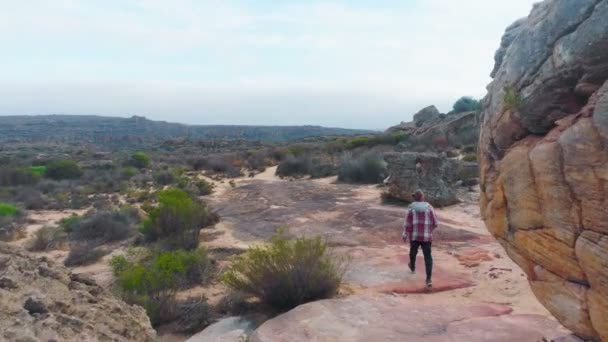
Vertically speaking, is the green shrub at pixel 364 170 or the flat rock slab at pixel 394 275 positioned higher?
the green shrub at pixel 364 170

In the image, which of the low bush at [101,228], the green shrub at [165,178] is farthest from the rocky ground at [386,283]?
the green shrub at [165,178]

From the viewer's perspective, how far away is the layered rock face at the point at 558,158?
3.17 meters

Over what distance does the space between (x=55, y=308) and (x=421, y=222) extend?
505 cm

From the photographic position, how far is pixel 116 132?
85062mm

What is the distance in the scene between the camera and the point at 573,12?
11.3ft

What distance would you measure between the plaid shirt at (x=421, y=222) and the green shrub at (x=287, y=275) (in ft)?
4.60

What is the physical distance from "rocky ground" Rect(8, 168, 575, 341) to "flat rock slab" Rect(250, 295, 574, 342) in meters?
0.01

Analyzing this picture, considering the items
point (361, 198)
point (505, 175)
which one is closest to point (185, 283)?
point (505, 175)

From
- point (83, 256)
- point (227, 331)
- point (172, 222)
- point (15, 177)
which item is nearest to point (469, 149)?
point (172, 222)

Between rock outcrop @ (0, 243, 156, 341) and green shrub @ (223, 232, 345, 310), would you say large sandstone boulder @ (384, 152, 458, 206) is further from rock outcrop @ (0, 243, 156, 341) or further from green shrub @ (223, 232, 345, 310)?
rock outcrop @ (0, 243, 156, 341)

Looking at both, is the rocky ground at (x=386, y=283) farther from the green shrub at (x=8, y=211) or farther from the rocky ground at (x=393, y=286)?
the green shrub at (x=8, y=211)

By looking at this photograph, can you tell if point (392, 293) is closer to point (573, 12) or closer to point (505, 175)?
point (505, 175)

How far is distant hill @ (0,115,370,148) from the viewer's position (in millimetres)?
70938

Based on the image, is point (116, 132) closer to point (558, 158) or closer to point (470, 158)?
point (470, 158)
